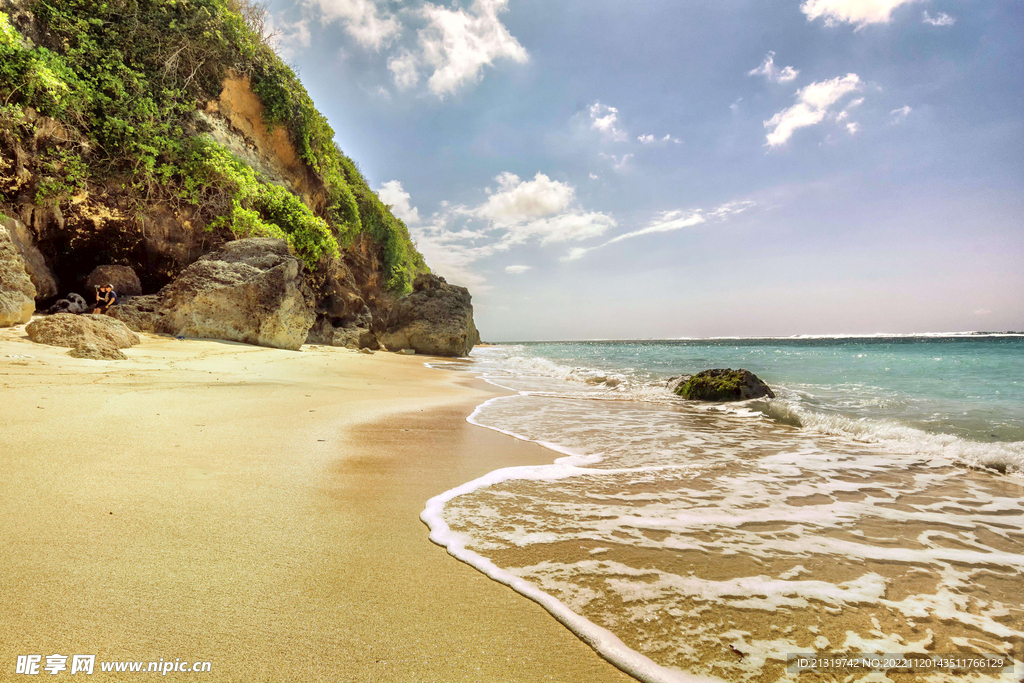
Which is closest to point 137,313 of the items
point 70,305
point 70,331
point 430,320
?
point 70,305

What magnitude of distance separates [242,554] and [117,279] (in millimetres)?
10756

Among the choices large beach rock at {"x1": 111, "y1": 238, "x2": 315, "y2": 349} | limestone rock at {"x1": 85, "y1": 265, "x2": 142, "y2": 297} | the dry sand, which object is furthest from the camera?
limestone rock at {"x1": 85, "y1": 265, "x2": 142, "y2": 297}

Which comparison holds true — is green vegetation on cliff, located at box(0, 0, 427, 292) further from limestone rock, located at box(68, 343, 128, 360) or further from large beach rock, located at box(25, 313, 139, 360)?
limestone rock, located at box(68, 343, 128, 360)

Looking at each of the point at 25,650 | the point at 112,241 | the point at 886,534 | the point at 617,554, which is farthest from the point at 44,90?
the point at 886,534

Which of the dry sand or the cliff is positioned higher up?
the cliff

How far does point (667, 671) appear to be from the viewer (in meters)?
1.16

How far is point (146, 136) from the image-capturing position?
9.06 metres

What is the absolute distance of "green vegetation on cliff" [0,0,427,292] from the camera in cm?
761

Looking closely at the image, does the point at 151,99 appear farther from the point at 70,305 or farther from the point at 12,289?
the point at 12,289

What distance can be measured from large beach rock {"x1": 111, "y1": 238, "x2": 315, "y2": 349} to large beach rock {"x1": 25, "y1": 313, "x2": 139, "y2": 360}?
8.77ft

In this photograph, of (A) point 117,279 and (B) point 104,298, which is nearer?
(B) point 104,298

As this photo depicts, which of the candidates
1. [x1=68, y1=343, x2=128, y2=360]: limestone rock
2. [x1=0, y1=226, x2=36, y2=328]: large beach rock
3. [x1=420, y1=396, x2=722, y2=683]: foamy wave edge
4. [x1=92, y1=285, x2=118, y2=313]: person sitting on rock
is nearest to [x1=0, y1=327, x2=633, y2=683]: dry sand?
[x1=420, y1=396, x2=722, y2=683]: foamy wave edge

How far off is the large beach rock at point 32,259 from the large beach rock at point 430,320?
11.4m

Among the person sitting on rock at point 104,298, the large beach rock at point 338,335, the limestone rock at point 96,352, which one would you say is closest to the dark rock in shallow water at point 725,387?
the limestone rock at point 96,352
